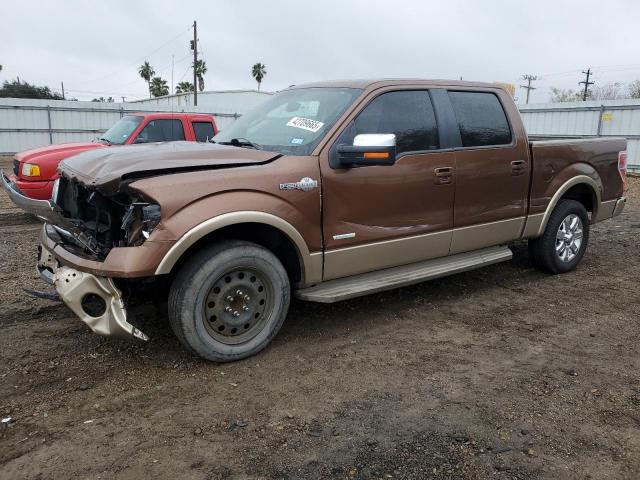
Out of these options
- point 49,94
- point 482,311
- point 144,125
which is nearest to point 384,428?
point 482,311

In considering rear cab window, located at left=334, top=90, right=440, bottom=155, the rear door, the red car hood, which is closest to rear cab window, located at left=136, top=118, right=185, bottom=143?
Answer: the red car hood

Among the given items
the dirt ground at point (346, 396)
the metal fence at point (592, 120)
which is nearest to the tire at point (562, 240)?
the dirt ground at point (346, 396)

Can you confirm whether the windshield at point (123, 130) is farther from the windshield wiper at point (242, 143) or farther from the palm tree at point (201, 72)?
the palm tree at point (201, 72)

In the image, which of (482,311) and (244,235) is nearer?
(244,235)

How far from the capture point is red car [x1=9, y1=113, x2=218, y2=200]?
24.3 feet

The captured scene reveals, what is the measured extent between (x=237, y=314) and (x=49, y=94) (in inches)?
2435

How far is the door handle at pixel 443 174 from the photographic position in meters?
4.54

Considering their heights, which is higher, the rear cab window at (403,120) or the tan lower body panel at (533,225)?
the rear cab window at (403,120)

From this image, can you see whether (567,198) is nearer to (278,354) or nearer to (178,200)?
(278,354)

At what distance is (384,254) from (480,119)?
1706 millimetres

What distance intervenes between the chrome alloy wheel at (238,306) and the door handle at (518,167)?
2733 mm

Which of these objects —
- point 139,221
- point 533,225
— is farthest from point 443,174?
point 139,221

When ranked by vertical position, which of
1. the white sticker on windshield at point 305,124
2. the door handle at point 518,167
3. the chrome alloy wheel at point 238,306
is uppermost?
the white sticker on windshield at point 305,124

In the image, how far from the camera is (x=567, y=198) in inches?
236
